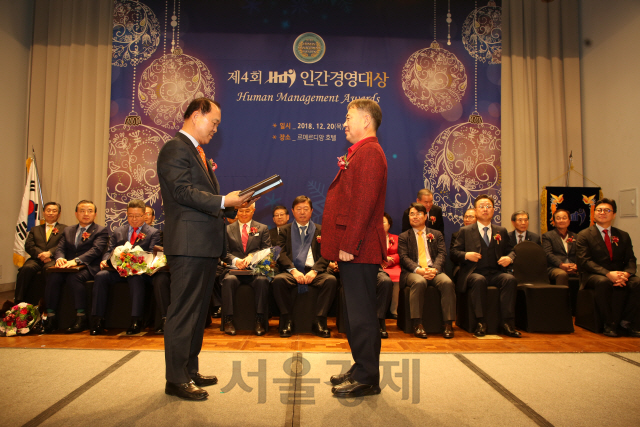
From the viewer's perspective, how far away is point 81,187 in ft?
19.6

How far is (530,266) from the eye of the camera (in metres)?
4.50

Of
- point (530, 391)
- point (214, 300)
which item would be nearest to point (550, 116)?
point (530, 391)

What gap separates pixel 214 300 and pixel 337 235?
315cm

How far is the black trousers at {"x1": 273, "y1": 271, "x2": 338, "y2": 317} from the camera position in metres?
4.11

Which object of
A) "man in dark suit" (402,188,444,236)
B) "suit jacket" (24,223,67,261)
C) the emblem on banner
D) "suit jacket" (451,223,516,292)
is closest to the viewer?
"suit jacket" (451,223,516,292)

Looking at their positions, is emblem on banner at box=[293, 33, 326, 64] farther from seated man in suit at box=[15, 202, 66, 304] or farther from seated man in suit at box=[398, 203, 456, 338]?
seated man in suit at box=[15, 202, 66, 304]

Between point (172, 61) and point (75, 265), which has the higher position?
point (172, 61)

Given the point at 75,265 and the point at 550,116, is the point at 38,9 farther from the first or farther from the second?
the point at 550,116

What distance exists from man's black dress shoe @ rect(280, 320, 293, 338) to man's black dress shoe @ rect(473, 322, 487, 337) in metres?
1.83

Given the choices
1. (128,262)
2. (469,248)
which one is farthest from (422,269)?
(128,262)

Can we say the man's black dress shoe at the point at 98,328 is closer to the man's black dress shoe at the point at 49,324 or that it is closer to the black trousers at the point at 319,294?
the man's black dress shoe at the point at 49,324

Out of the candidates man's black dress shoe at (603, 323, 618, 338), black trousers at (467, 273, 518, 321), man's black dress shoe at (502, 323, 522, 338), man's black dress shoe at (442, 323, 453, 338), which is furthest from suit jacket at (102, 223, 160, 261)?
man's black dress shoe at (603, 323, 618, 338)

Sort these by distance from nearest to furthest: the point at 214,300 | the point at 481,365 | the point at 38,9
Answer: the point at 481,365 < the point at 214,300 < the point at 38,9

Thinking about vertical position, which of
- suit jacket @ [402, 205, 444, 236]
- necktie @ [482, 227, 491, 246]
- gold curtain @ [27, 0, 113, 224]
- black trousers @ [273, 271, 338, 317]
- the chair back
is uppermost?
gold curtain @ [27, 0, 113, 224]
